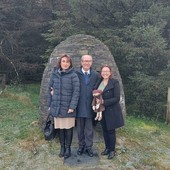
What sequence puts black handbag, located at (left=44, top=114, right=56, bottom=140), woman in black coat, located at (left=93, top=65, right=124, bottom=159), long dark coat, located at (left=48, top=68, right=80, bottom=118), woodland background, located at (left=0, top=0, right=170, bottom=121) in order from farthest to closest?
woodland background, located at (left=0, top=0, right=170, bottom=121) < black handbag, located at (left=44, top=114, right=56, bottom=140) < woman in black coat, located at (left=93, top=65, right=124, bottom=159) < long dark coat, located at (left=48, top=68, right=80, bottom=118)

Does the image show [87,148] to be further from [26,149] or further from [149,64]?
[149,64]

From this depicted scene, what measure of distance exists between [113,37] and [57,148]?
6461mm

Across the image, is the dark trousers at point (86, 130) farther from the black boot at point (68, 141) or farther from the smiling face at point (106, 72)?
the smiling face at point (106, 72)

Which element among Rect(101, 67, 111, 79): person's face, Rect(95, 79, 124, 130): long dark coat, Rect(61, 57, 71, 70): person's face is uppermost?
Rect(61, 57, 71, 70): person's face

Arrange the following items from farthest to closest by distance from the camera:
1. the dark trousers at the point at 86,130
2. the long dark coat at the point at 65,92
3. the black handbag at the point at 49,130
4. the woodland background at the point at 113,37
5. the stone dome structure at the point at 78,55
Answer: the woodland background at the point at 113,37
the stone dome structure at the point at 78,55
the black handbag at the point at 49,130
the dark trousers at the point at 86,130
the long dark coat at the point at 65,92

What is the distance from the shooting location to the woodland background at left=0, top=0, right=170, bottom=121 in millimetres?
11188

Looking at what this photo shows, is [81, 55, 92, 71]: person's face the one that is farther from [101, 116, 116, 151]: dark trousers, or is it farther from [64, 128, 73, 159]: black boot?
[64, 128, 73, 159]: black boot

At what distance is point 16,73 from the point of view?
629 inches

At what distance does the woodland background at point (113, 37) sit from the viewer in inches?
440

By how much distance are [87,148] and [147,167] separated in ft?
3.97

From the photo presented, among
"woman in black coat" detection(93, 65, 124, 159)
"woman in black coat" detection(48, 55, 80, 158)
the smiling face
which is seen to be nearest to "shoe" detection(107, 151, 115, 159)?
"woman in black coat" detection(93, 65, 124, 159)

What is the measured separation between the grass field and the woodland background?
8.72 feet

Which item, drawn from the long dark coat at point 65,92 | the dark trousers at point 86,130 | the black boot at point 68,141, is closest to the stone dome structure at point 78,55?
the black boot at point 68,141

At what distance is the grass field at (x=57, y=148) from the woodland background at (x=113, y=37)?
8.72 feet
